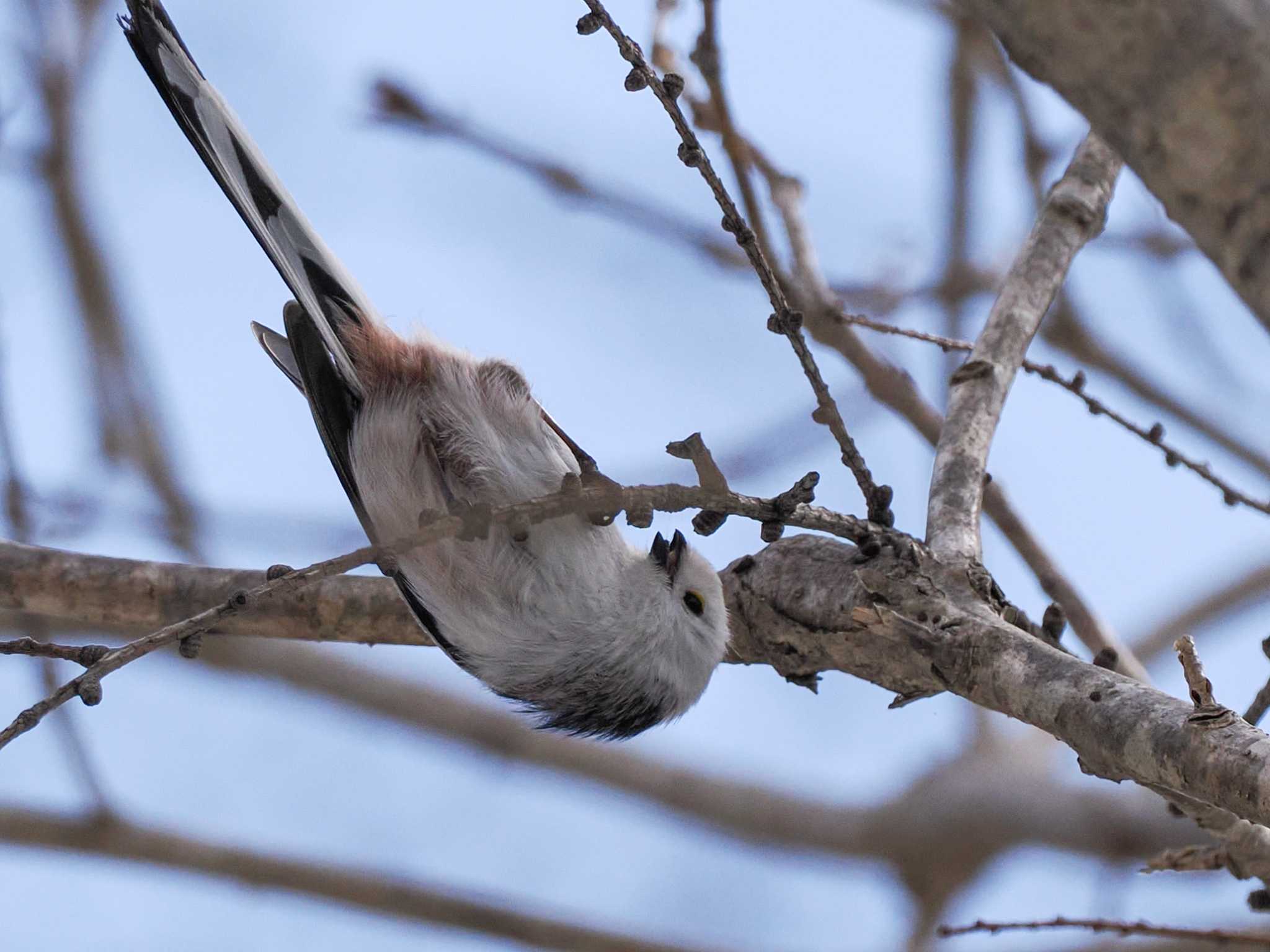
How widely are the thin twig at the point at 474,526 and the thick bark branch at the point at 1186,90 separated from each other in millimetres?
746

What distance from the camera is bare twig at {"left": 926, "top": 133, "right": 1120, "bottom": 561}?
2.07 meters

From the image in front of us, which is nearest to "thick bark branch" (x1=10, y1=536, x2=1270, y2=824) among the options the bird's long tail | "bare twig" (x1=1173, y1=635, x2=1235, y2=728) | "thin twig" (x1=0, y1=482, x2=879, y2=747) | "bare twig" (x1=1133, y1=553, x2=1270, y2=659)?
"bare twig" (x1=1173, y1=635, x2=1235, y2=728)

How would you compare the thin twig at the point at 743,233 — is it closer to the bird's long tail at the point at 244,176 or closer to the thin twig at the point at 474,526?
the thin twig at the point at 474,526

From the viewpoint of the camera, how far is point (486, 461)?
2.50m

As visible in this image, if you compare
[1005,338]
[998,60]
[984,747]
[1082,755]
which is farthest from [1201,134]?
[984,747]

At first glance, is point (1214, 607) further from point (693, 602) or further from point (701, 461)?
point (701, 461)

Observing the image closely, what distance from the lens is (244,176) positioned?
2402 mm

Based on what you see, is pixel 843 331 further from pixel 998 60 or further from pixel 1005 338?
pixel 998 60

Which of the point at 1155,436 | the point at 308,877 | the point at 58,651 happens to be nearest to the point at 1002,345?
the point at 1155,436

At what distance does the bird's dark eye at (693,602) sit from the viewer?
246 centimetres

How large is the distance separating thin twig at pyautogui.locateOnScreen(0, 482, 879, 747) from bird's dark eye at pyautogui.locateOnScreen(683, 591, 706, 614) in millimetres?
598

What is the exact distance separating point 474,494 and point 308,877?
176 cm

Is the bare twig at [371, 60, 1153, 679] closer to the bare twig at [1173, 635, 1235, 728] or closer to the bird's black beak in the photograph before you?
the bird's black beak

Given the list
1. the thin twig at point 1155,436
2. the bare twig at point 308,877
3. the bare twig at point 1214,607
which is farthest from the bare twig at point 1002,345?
the bare twig at point 1214,607
